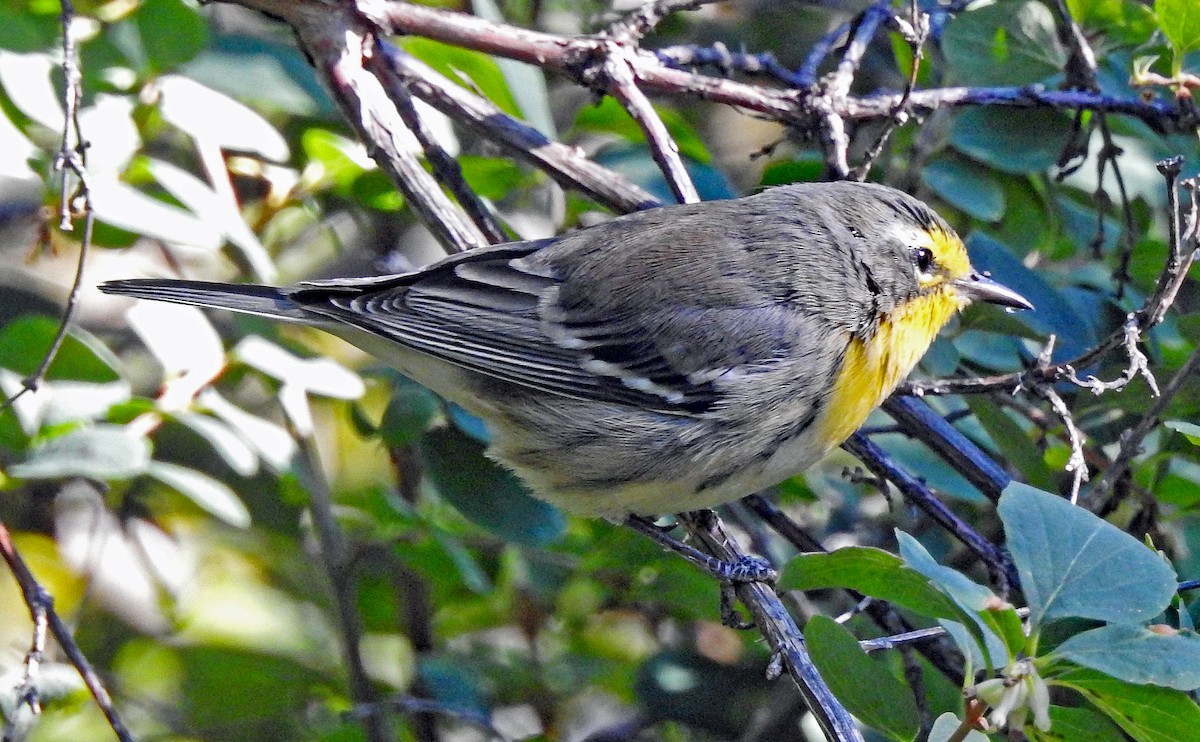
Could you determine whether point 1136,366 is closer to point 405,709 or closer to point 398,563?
point 405,709

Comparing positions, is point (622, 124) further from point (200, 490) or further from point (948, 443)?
point (200, 490)

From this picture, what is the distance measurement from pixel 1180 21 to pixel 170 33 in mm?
2735

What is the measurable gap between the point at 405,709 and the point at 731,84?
2.11m

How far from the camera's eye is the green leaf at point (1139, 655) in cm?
169

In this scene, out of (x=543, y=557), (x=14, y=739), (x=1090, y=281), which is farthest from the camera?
(x=543, y=557)

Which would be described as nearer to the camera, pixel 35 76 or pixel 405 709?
pixel 35 76

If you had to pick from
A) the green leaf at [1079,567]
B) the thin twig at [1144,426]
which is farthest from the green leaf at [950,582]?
the thin twig at [1144,426]

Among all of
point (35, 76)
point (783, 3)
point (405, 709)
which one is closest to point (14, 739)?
point (405, 709)

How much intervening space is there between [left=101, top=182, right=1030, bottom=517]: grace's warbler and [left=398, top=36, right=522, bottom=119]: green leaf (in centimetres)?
48

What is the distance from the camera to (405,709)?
3.63 meters

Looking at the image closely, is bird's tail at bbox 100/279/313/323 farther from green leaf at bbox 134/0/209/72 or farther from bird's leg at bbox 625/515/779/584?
bird's leg at bbox 625/515/779/584

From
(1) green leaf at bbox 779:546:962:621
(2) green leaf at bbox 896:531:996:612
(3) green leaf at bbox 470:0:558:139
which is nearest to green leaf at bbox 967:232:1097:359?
(3) green leaf at bbox 470:0:558:139

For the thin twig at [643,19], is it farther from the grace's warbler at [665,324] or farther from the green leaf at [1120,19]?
the green leaf at [1120,19]

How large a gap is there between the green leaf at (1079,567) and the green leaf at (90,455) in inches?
80.7
